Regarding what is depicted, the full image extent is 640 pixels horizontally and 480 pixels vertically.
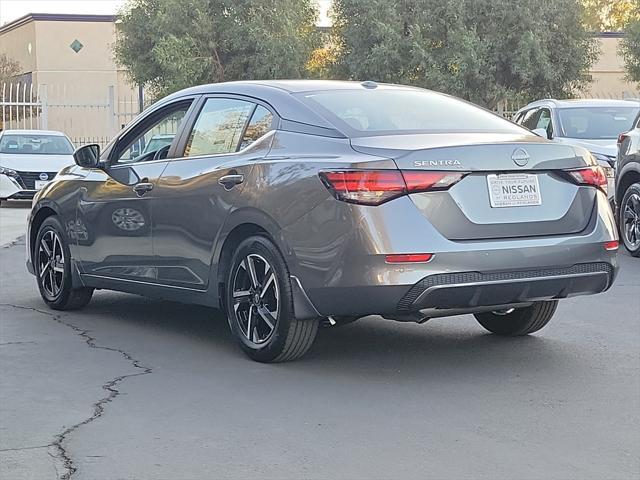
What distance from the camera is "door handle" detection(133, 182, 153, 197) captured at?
24.4ft

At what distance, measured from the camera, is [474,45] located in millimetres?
36156

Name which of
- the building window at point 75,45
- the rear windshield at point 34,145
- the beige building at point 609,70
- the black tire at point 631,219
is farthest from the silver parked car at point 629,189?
the building window at point 75,45

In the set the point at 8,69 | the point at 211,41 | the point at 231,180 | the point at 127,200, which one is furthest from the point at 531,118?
the point at 8,69

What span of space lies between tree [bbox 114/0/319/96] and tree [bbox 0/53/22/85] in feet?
37.7

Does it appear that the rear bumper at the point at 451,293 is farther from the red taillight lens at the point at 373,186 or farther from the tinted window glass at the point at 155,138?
the tinted window glass at the point at 155,138

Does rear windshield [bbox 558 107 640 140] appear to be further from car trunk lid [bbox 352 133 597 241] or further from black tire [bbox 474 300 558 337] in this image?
car trunk lid [bbox 352 133 597 241]

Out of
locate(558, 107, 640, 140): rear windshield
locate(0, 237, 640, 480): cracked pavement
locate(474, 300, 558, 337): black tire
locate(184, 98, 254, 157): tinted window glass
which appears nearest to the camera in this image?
locate(0, 237, 640, 480): cracked pavement

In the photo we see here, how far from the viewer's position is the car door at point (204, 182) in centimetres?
673

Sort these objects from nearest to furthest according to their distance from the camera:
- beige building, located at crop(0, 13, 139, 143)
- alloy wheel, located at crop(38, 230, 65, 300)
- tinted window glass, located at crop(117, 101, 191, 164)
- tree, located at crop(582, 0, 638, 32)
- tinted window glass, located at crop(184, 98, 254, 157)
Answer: tinted window glass, located at crop(184, 98, 254, 157)
tinted window glass, located at crop(117, 101, 191, 164)
alloy wheel, located at crop(38, 230, 65, 300)
beige building, located at crop(0, 13, 139, 143)
tree, located at crop(582, 0, 638, 32)

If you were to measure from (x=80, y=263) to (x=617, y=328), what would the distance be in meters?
3.72

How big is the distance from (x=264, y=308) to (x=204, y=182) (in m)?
0.91

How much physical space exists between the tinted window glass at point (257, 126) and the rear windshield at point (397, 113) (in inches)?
9.7

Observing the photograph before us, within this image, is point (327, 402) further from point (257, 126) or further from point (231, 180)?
point (257, 126)

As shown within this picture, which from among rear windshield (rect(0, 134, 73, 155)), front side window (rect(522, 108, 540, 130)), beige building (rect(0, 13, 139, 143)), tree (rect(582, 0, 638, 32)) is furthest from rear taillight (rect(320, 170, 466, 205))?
tree (rect(582, 0, 638, 32))
